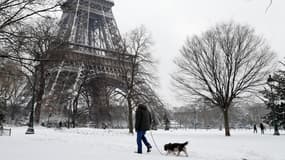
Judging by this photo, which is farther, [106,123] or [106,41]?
[106,41]

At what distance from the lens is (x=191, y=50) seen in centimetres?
2330

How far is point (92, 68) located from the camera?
38.1 m

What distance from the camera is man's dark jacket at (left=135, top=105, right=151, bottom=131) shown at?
844cm

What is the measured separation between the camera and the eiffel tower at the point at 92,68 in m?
25.1

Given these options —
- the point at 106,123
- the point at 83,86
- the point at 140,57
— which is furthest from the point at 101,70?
the point at 140,57

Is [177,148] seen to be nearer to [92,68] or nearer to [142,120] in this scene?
[142,120]

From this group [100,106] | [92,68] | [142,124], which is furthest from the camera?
[92,68]

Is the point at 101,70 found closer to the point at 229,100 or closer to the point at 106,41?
the point at 106,41

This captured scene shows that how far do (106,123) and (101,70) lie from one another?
7756mm

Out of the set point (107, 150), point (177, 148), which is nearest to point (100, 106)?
point (107, 150)

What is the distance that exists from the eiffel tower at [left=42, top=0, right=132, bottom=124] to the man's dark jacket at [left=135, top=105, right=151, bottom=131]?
4.44 meters

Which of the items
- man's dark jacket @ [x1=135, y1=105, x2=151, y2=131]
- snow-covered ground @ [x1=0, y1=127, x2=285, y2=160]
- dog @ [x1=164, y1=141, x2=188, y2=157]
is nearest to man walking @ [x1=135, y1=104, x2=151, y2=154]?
man's dark jacket @ [x1=135, y1=105, x2=151, y2=131]

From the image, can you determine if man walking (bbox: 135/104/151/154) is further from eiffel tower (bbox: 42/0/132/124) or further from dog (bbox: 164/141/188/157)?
eiffel tower (bbox: 42/0/132/124)

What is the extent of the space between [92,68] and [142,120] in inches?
1204
